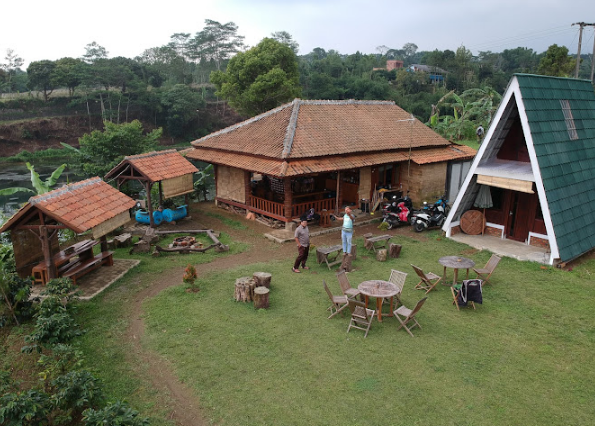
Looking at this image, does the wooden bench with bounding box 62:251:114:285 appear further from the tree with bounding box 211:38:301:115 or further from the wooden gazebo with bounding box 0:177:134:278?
the tree with bounding box 211:38:301:115

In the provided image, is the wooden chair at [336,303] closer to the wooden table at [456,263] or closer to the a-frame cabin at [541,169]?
the wooden table at [456,263]

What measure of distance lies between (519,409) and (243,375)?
4.51 metres

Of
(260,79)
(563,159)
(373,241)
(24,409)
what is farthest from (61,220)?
(260,79)

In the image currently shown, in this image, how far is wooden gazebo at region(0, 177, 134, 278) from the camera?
9.89 metres

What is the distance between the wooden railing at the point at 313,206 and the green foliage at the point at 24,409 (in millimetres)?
11489

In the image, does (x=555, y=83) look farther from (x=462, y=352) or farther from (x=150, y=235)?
(x=150, y=235)

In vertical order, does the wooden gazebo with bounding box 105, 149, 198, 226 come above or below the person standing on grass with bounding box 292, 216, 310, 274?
above

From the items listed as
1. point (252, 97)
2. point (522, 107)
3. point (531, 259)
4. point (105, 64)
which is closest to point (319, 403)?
point (531, 259)

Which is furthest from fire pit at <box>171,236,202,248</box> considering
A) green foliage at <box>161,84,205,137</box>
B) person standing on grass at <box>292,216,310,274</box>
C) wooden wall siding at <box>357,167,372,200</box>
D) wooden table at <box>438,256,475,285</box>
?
green foliage at <box>161,84,205,137</box>

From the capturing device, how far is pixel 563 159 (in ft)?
41.6

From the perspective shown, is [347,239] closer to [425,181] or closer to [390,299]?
[390,299]

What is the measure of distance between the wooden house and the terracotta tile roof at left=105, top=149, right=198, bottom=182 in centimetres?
158

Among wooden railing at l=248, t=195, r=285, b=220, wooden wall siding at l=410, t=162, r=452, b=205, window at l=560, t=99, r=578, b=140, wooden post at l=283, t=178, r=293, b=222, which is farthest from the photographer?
wooden wall siding at l=410, t=162, r=452, b=205

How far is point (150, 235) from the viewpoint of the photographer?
14.3 meters
